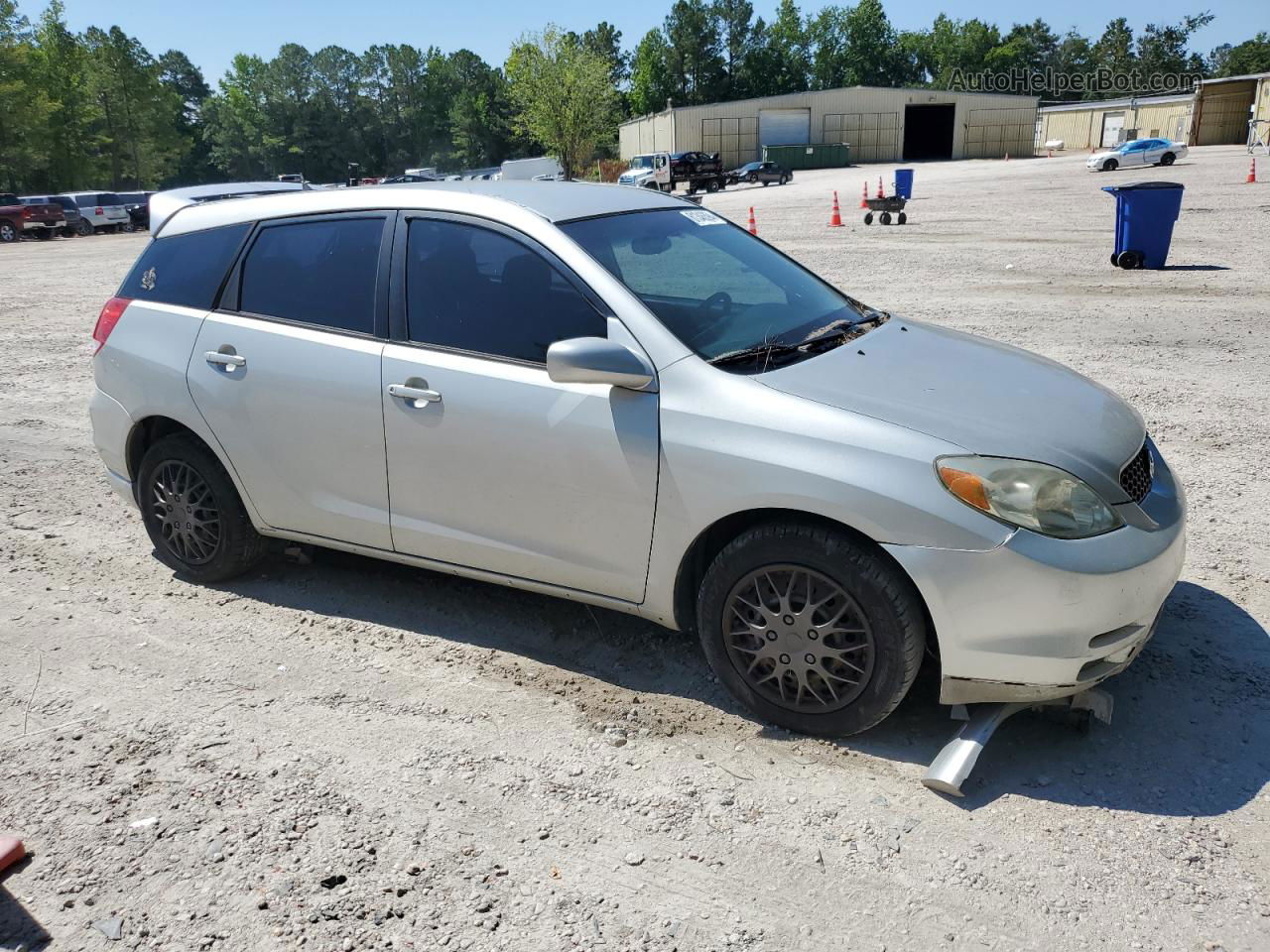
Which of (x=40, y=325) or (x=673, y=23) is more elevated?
(x=673, y=23)

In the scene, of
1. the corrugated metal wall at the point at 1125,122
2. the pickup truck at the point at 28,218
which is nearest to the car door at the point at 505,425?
the pickup truck at the point at 28,218

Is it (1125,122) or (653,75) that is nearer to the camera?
(1125,122)

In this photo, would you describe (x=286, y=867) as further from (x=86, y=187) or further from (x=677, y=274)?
(x=86, y=187)

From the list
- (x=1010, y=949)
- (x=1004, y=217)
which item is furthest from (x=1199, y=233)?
(x=1010, y=949)

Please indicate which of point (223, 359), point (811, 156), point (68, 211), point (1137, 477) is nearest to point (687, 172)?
point (811, 156)

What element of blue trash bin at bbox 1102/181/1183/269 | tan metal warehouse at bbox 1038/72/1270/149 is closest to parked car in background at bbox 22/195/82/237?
blue trash bin at bbox 1102/181/1183/269

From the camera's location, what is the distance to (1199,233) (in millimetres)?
17984

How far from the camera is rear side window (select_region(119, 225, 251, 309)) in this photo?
4.56 m

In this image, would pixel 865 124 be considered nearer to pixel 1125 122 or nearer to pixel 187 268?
pixel 1125 122

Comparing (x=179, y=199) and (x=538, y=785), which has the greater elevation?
(x=179, y=199)

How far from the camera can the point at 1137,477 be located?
10.9 ft

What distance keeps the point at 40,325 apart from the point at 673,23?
113520 mm

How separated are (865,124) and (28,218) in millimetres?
55522

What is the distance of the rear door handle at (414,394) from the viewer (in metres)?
3.81
